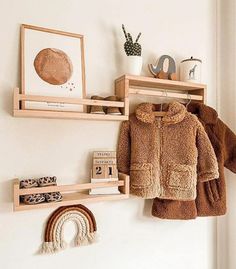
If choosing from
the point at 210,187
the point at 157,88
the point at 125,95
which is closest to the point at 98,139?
the point at 125,95

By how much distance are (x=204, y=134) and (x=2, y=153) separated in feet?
3.33

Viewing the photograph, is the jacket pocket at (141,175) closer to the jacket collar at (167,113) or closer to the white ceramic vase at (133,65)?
the jacket collar at (167,113)

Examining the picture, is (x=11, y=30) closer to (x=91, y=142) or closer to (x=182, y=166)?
(x=91, y=142)

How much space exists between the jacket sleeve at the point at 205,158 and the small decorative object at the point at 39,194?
747mm

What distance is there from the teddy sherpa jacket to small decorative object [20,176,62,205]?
0.37 meters

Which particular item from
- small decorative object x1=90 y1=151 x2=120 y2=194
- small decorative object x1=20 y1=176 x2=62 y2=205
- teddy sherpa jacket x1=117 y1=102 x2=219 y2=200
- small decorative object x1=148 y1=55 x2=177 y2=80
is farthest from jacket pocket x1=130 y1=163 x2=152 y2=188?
small decorative object x1=148 y1=55 x2=177 y2=80

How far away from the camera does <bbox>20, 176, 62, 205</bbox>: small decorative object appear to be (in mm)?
1053

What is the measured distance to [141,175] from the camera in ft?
4.19

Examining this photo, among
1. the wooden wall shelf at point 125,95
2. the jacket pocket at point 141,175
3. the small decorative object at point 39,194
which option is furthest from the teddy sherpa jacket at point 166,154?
the small decorative object at point 39,194

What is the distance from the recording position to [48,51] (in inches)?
46.2

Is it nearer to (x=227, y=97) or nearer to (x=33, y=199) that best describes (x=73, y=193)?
(x=33, y=199)

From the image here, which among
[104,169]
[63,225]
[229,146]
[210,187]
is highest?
[229,146]

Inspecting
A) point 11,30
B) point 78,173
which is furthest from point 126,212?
point 11,30

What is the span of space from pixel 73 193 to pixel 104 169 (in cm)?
19
